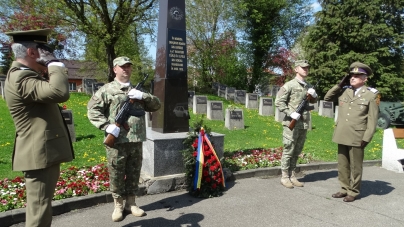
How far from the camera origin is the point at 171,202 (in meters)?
4.73

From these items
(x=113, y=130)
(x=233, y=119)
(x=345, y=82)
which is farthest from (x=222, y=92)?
(x=113, y=130)

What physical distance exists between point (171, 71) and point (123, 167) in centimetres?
244

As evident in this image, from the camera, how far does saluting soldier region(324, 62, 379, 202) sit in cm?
487

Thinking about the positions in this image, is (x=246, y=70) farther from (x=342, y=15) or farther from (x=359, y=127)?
(x=359, y=127)

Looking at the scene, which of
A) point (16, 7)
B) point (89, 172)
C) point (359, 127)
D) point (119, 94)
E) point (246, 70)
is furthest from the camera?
point (246, 70)

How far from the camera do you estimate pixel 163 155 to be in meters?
5.21

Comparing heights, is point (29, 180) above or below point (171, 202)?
above

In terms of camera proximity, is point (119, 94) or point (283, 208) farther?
point (283, 208)

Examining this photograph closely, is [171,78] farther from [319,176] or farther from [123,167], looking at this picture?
[319,176]

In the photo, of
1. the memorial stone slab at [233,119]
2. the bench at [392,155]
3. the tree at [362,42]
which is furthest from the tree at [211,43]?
the bench at [392,155]

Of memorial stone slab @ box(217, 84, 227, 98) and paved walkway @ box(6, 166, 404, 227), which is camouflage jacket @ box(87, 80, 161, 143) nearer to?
paved walkway @ box(6, 166, 404, 227)

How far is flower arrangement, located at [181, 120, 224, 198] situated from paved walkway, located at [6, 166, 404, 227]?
5.9 inches

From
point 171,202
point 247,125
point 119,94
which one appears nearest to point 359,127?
point 171,202

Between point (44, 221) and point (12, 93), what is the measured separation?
1.16 m
